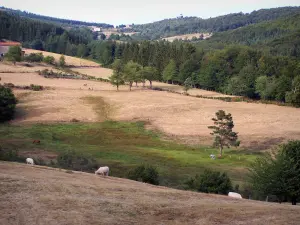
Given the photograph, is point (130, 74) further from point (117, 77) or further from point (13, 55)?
point (13, 55)

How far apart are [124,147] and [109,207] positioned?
1482 inches

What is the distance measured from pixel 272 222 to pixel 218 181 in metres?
14.3

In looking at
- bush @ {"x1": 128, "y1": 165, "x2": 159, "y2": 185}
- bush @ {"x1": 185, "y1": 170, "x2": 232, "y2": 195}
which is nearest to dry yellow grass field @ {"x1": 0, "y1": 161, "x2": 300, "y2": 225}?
bush @ {"x1": 185, "y1": 170, "x2": 232, "y2": 195}

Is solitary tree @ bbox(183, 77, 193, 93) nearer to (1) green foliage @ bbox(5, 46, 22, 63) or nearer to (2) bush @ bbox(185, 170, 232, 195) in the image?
(1) green foliage @ bbox(5, 46, 22, 63)

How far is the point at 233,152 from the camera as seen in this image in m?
57.2

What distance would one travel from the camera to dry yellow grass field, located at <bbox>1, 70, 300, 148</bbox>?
217ft

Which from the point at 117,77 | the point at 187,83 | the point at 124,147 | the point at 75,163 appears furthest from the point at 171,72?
the point at 75,163

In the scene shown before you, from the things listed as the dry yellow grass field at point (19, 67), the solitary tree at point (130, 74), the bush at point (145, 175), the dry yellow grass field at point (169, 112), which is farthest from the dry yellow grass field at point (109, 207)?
the dry yellow grass field at point (19, 67)

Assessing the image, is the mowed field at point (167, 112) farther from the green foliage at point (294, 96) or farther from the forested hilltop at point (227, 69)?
the forested hilltop at point (227, 69)

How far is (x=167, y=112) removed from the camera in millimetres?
80375

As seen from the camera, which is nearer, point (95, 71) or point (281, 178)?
point (281, 178)

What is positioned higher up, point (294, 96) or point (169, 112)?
point (294, 96)

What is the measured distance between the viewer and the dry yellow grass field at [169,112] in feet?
217

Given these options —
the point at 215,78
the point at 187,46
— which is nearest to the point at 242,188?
the point at 215,78
